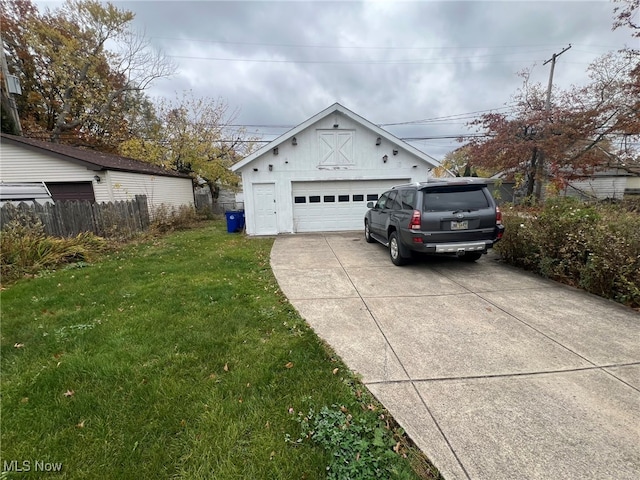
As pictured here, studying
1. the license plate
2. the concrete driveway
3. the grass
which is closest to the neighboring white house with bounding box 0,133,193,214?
the grass

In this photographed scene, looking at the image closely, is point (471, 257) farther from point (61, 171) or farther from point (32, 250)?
point (61, 171)

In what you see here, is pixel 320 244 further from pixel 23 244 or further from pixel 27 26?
pixel 27 26

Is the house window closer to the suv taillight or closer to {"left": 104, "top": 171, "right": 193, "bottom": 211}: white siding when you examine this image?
the suv taillight

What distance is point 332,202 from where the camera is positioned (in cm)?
1130

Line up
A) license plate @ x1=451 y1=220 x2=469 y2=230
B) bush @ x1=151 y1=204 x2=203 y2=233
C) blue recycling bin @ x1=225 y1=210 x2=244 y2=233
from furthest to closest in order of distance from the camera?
bush @ x1=151 y1=204 x2=203 y2=233 < blue recycling bin @ x1=225 y1=210 x2=244 y2=233 < license plate @ x1=451 y1=220 x2=469 y2=230

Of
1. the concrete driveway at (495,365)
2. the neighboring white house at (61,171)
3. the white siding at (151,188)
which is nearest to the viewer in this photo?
the concrete driveway at (495,365)

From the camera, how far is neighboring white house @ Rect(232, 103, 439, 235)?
35.0 ft

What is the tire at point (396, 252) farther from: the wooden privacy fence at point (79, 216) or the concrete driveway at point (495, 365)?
the wooden privacy fence at point (79, 216)

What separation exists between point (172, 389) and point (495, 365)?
2.99 meters

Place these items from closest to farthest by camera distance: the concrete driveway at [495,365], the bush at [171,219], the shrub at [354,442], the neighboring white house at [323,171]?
1. the shrub at [354,442]
2. the concrete driveway at [495,365]
3. the neighboring white house at [323,171]
4. the bush at [171,219]

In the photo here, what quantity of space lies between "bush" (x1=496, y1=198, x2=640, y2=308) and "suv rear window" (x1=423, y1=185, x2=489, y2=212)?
3.78ft
